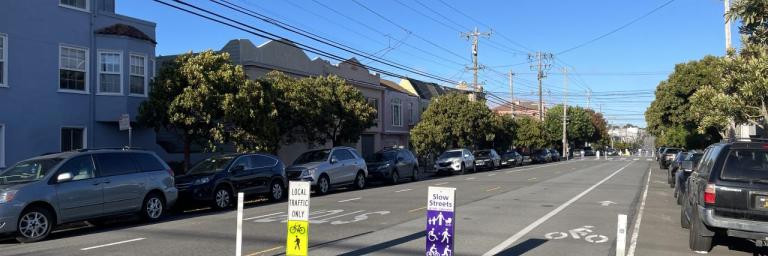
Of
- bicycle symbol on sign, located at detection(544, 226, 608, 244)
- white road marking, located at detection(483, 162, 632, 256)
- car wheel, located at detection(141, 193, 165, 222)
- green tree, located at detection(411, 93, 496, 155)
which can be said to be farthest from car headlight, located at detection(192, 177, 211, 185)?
Result: green tree, located at detection(411, 93, 496, 155)

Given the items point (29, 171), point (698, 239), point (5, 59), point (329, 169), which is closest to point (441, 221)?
point (698, 239)

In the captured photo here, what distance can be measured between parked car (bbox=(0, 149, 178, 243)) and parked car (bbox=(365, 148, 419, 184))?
1228 centimetres

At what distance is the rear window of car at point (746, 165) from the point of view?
8102 mm

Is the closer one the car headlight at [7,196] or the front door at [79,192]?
the car headlight at [7,196]

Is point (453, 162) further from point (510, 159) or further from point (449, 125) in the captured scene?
point (510, 159)

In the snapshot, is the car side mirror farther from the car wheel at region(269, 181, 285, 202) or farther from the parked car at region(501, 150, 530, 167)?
the parked car at region(501, 150, 530, 167)

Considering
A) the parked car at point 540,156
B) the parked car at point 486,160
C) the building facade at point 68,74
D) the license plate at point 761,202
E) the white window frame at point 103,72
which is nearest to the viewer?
the license plate at point 761,202

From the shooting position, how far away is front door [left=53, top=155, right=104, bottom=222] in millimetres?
10883

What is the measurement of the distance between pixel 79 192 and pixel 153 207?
6.72 ft

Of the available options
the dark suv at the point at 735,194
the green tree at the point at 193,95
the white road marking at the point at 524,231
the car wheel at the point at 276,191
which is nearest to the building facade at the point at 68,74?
the green tree at the point at 193,95

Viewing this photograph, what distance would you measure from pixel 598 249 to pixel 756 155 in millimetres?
2512

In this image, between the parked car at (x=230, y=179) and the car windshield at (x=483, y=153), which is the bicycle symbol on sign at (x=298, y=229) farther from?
the car windshield at (x=483, y=153)

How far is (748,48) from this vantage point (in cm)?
1274

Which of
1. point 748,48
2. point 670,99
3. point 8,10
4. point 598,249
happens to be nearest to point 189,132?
point 8,10
